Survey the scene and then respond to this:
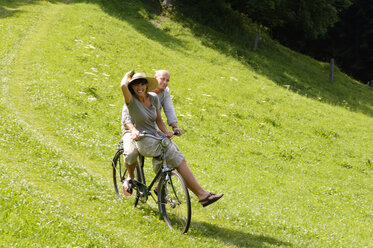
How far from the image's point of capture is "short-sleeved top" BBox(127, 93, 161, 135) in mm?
7410

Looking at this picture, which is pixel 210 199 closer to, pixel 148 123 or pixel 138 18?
pixel 148 123

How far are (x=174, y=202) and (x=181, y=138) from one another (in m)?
8.36

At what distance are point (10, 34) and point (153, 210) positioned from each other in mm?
19877

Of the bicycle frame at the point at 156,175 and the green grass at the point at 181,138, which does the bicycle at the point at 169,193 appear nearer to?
the bicycle frame at the point at 156,175

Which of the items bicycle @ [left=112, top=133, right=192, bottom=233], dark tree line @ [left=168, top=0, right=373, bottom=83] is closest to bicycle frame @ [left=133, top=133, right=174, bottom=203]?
bicycle @ [left=112, top=133, right=192, bottom=233]

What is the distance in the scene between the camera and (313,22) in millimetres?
36219

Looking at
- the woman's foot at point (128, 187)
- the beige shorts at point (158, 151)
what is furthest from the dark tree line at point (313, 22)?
the beige shorts at point (158, 151)

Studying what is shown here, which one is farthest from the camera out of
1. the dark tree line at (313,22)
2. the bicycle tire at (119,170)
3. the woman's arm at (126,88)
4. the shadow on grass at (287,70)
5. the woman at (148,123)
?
the dark tree line at (313,22)

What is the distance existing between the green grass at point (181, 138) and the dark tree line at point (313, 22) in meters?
4.00

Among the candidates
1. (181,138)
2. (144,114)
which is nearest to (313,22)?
(181,138)

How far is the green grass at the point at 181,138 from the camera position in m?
7.55

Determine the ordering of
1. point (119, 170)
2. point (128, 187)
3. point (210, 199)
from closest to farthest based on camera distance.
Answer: point (210, 199), point (128, 187), point (119, 170)

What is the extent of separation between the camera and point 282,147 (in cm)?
1702

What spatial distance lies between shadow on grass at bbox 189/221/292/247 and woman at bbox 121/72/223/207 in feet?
2.78
